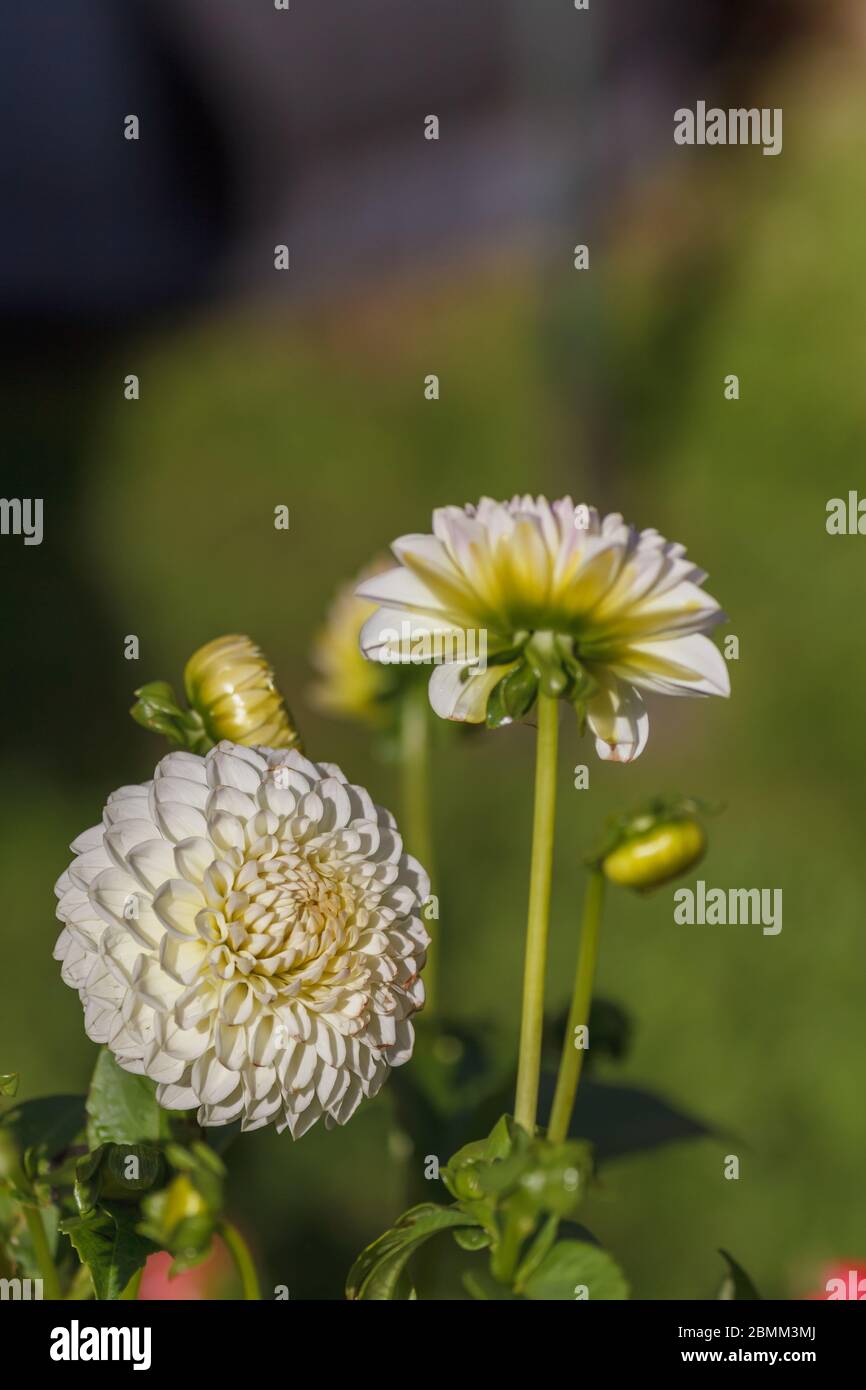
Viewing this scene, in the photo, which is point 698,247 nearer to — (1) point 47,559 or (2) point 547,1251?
(1) point 47,559

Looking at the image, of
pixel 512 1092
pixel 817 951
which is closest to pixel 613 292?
pixel 817 951

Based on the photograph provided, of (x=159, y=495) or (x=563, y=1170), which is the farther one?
(x=159, y=495)

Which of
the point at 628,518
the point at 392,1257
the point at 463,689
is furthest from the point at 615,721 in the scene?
the point at 628,518

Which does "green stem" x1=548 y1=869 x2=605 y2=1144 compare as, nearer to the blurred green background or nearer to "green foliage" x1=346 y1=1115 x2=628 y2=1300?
"green foliage" x1=346 y1=1115 x2=628 y2=1300

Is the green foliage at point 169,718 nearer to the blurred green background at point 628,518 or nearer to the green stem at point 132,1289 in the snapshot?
the green stem at point 132,1289

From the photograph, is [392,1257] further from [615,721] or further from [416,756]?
[416,756]

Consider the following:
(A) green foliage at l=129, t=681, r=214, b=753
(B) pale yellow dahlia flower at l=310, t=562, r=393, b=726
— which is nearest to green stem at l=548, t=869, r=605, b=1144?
(A) green foliage at l=129, t=681, r=214, b=753
